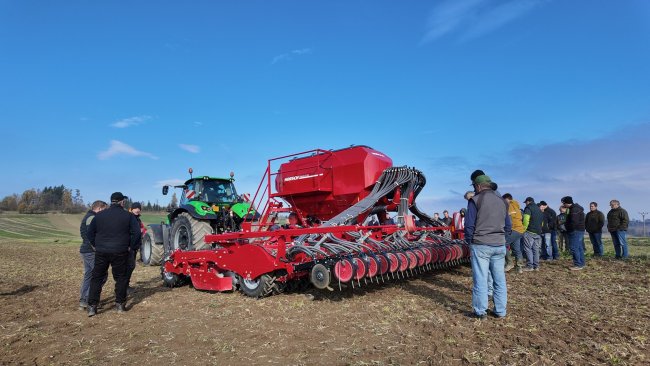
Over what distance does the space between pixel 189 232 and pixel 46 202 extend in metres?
70.4

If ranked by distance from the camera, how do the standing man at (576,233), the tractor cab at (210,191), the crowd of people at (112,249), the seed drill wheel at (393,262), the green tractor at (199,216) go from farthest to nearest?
the tractor cab at (210,191) → the green tractor at (199,216) → the standing man at (576,233) → the seed drill wheel at (393,262) → the crowd of people at (112,249)

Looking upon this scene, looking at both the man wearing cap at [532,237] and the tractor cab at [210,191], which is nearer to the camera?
the man wearing cap at [532,237]

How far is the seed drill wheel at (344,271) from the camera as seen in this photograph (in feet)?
18.5

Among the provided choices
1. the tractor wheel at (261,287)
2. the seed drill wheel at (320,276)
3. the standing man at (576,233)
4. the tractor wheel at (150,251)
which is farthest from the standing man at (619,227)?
the tractor wheel at (150,251)

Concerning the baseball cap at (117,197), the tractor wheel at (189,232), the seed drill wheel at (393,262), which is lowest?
the seed drill wheel at (393,262)

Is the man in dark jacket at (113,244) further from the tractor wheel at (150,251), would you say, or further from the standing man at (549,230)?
the standing man at (549,230)

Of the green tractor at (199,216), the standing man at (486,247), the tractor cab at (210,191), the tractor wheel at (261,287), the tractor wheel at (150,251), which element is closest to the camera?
the standing man at (486,247)


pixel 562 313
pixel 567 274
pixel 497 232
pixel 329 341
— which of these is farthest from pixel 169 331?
pixel 567 274

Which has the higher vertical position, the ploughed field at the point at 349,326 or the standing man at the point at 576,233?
the standing man at the point at 576,233

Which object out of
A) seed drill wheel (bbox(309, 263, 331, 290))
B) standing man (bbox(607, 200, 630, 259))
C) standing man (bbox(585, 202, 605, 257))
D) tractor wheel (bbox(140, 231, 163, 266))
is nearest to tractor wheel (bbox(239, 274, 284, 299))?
seed drill wheel (bbox(309, 263, 331, 290))

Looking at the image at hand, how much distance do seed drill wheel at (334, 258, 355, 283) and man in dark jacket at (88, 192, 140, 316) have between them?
337 cm

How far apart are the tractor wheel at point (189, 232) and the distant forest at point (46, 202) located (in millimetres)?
50421

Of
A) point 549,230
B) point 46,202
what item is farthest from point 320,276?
point 46,202

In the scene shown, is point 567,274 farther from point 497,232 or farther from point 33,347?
point 33,347
